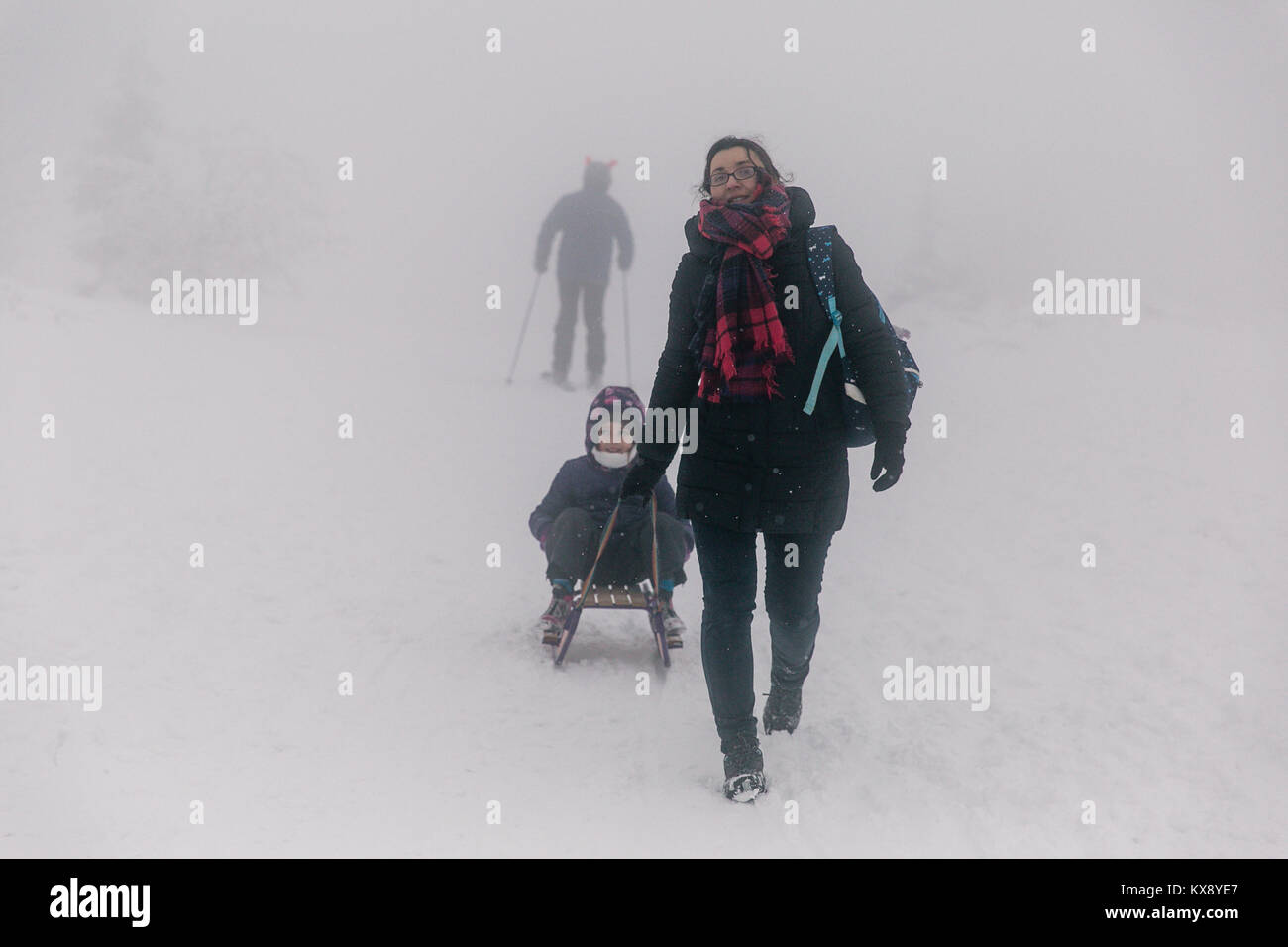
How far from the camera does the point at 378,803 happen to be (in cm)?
319

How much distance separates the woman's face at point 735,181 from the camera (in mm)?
3057

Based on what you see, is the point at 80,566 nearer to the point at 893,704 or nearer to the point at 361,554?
the point at 361,554

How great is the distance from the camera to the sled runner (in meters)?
4.50

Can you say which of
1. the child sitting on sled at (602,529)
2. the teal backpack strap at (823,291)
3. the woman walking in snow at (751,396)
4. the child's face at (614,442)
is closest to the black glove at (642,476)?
the woman walking in snow at (751,396)

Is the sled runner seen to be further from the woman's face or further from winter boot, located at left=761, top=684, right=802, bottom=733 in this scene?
the woman's face

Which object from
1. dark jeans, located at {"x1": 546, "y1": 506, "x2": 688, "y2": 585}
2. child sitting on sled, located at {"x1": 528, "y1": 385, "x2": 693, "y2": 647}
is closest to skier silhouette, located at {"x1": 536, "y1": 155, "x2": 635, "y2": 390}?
child sitting on sled, located at {"x1": 528, "y1": 385, "x2": 693, "y2": 647}

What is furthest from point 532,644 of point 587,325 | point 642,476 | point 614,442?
point 587,325

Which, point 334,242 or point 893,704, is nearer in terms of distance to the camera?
point 893,704

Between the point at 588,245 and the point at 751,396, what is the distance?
27.1ft

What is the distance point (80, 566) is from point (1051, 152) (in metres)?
27.5

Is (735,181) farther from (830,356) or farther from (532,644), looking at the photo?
(532,644)

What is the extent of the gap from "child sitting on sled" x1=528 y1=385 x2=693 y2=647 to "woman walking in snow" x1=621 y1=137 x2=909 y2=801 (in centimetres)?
146

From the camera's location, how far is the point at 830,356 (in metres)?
3.03
